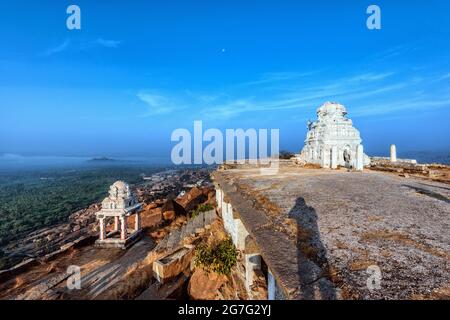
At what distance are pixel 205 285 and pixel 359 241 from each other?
4.65 m

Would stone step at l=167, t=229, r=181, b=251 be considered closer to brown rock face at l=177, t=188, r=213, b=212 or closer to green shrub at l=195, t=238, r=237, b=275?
green shrub at l=195, t=238, r=237, b=275

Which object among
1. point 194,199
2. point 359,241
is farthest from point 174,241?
point 359,241

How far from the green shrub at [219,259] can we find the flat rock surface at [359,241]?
203cm

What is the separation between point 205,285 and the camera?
20.6 feet

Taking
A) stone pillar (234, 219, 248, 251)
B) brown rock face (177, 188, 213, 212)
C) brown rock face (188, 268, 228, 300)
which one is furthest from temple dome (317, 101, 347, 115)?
brown rock face (188, 268, 228, 300)

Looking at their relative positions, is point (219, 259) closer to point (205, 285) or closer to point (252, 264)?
point (205, 285)

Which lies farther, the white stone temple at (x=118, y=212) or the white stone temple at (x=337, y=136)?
the white stone temple at (x=337, y=136)

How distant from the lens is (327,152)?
14.0 meters

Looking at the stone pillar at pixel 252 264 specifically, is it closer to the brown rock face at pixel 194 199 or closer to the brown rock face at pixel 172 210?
the brown rock face at pixel 172 210

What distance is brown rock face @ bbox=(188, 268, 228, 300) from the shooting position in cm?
596

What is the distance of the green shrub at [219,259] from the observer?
20.4 ft

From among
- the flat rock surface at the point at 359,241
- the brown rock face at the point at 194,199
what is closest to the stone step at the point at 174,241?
the flat rock surface at the point at 359,241

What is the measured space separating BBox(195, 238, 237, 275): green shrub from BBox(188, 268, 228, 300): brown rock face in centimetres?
14
